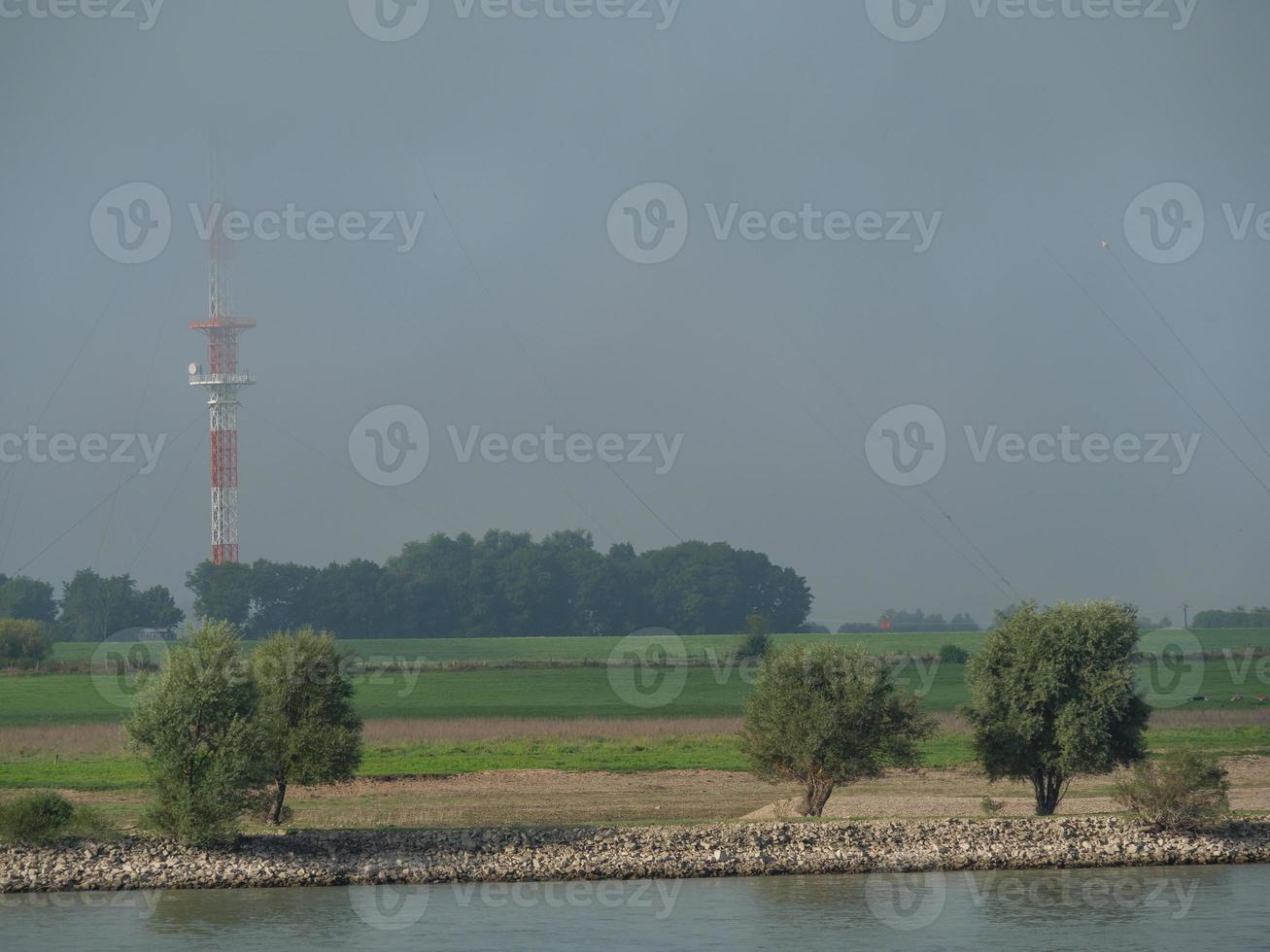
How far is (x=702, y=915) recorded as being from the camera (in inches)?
1141

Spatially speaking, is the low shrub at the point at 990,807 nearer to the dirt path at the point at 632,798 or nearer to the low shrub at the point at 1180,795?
the dirt path at the point at 632,798

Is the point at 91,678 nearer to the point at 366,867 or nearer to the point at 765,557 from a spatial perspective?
the point at 366,867

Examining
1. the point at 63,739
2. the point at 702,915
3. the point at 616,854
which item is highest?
the point at 63,739

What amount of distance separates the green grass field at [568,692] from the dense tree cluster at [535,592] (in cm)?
3896

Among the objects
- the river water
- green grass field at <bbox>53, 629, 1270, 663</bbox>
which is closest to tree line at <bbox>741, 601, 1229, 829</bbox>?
the river water

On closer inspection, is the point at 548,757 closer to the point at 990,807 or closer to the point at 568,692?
the point at 990,807

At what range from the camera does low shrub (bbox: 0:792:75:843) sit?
108 ft

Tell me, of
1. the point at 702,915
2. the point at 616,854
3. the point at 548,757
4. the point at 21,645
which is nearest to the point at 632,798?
the point at 616,854

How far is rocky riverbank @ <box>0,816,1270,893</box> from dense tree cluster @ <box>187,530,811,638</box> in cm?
8956

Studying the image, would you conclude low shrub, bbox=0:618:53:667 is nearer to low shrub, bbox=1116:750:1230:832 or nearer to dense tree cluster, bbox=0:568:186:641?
dense tree cluster, bbox=0:568:186:641

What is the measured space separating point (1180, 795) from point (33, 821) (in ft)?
85.4

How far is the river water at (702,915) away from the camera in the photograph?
26984 mm

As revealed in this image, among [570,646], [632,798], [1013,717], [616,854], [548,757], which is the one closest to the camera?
[616,854]

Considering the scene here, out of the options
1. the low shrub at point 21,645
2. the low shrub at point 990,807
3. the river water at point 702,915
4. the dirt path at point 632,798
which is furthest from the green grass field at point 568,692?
the river water at point 702,915
